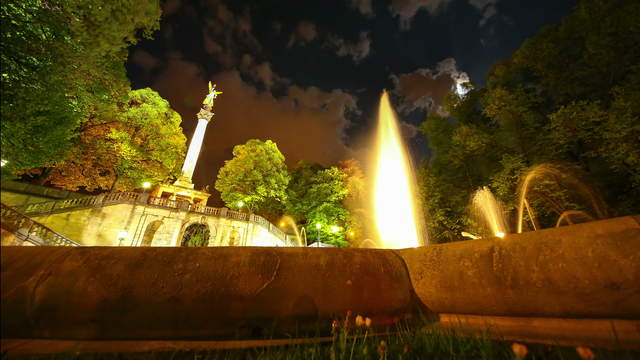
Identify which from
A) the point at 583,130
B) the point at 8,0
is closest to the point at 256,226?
the point at 8,0

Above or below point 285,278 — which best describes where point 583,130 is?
above

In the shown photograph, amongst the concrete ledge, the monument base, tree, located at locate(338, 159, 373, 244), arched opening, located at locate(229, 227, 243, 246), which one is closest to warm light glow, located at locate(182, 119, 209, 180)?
the monument base

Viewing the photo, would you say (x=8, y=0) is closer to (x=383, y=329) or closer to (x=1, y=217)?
(x=1, y=217)

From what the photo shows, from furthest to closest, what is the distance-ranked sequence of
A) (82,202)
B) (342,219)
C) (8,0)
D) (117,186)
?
(342,219), (117,186), (82,202), (8,0)

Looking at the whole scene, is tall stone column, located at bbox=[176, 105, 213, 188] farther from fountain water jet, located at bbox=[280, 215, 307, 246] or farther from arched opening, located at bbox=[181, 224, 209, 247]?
fountain water jet, located at bbox=[280, 215, 307, 246]

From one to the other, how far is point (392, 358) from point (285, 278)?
3.02ft

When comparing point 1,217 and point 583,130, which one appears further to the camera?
point 583,130

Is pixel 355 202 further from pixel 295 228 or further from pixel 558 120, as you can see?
pixel 558 120

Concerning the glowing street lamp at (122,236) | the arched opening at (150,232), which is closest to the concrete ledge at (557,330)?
the glowing street lamp at (122,236)

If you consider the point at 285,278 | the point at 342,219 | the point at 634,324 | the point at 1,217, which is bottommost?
the point at 634,324

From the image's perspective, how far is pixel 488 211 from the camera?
16.0 meters

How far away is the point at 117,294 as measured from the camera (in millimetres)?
1728

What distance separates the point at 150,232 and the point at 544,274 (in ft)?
A: 82.6

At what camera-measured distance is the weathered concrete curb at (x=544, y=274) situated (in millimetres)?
1629
